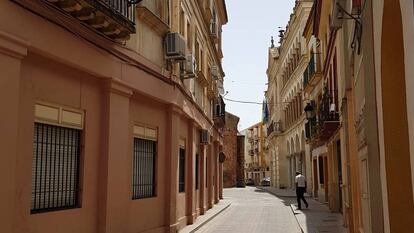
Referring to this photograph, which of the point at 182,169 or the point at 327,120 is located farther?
the point at 327,120

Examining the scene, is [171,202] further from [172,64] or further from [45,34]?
[45,34]

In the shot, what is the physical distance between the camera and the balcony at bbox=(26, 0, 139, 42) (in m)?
7.37

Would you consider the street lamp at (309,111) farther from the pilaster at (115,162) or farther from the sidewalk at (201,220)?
the pilaster at (115,162)

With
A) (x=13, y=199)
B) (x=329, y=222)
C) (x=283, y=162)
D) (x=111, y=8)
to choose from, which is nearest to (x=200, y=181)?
(x=329, y=222)

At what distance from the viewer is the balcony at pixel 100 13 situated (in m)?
7.37

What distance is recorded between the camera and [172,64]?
1333 centimetres

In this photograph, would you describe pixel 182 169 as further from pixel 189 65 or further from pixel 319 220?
pixel 319 220

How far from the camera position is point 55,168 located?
7973 mm

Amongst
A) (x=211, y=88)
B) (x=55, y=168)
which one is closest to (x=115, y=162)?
(x=55, y=168)

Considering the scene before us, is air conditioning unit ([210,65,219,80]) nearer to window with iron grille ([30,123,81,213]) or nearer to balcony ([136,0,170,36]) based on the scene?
balcony ([136,0,170,36])

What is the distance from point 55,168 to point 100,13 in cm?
251

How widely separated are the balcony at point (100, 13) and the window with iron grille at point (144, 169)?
2.92 metres

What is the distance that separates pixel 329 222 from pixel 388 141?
1103 centimetres

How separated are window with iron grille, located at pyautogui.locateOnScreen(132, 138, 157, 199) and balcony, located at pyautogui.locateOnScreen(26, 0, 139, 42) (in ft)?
9.58
